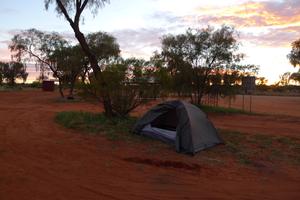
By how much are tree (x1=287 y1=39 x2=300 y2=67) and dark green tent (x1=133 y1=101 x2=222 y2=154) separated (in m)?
37.5

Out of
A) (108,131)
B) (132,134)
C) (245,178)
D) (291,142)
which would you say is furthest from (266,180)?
(108,131)

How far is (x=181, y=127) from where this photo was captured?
10602 millimetres

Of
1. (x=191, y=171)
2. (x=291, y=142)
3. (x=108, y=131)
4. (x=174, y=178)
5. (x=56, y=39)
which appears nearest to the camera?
(x=174, y=178)

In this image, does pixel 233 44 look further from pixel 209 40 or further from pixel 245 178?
pixel 245 178

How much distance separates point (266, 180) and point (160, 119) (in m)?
5.00

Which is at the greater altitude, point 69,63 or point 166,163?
point 69,63

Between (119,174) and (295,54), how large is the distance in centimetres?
4267

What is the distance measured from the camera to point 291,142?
1205 cm

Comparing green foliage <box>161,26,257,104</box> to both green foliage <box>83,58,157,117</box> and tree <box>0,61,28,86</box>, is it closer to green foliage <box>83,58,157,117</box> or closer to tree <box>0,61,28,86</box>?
green foliage <box>83,58,157,117</box>

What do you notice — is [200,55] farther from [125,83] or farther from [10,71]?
[10,71]

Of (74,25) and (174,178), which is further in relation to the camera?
(74,25)

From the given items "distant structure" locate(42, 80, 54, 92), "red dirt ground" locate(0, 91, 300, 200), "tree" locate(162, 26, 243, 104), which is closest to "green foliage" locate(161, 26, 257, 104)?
"tree" locate(162, 26, 243, 104)

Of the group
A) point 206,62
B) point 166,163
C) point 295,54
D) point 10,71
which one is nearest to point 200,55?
point 206,62

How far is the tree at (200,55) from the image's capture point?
22.7 metres
